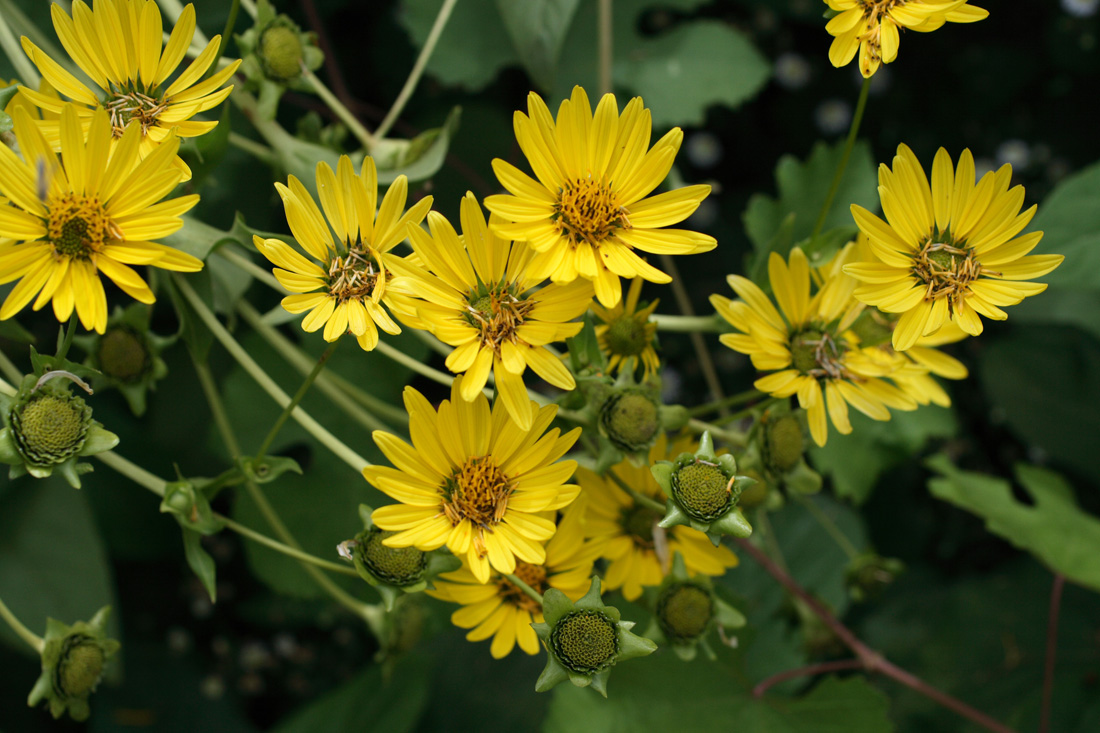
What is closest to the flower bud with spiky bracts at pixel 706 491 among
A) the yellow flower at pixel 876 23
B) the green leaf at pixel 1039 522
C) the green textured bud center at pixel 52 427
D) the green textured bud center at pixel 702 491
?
the green textured bud center at pixel 702 491

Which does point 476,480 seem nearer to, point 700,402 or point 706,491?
point 706,491

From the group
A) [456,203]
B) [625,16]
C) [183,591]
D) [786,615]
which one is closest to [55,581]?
[183,591]

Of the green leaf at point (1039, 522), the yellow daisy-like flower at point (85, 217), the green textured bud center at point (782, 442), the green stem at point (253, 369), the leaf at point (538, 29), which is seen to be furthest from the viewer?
the green leaf at point (1039, 522)

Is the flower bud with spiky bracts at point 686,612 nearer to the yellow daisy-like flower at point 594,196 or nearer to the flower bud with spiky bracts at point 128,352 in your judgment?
the yellow daisy-like flower at point 594,196

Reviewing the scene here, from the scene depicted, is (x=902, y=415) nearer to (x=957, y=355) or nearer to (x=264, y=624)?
(x=957, y=355)

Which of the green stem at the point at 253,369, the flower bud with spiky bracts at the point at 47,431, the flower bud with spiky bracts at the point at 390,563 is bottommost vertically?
the flower bud with spiky bracts at the point at 390,563

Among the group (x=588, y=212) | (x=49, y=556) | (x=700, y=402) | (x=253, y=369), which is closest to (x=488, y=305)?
(x=588, y=212)
